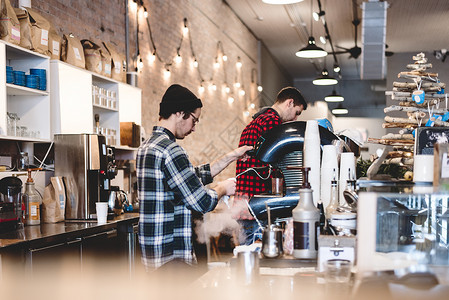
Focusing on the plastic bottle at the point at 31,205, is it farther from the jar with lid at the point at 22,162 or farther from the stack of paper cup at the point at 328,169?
the stack of paper cup at the point at 328,169

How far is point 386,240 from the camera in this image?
1.62 m

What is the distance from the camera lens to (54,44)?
461cm

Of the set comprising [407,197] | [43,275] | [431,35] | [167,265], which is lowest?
[43,275]

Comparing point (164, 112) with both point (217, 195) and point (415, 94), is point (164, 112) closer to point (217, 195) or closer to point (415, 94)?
point (217, 195)

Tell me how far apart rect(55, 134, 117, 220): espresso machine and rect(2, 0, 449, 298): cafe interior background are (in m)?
1.23

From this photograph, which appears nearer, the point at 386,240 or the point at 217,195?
the point at 386,240

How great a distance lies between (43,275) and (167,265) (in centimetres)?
105

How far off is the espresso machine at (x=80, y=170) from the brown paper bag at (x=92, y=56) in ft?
3.18

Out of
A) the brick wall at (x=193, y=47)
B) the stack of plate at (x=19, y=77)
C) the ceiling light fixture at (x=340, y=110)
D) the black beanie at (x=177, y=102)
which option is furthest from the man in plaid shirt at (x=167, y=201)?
the ceiling light fixture at (x=340, y=110)

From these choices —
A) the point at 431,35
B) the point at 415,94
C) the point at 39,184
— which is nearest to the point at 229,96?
the point at 431,35

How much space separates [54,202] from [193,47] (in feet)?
16.3

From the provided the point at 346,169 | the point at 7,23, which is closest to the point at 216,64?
the point at 7,23

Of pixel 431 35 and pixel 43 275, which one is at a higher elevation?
pixel 431 35

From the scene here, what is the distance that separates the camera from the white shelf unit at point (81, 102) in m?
4.54
